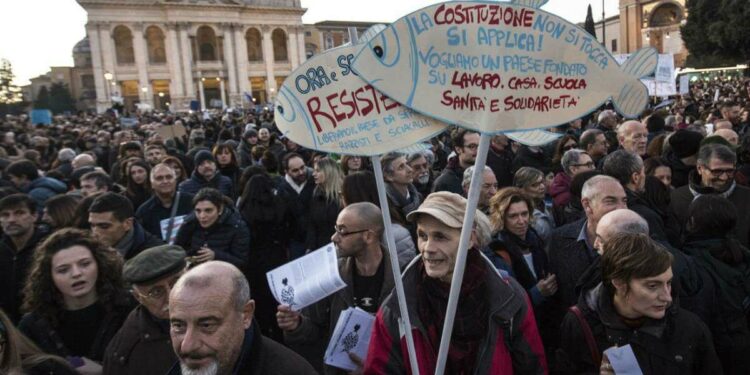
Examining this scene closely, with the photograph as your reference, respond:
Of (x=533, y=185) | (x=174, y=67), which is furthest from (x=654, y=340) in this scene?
(x=174, y=67)

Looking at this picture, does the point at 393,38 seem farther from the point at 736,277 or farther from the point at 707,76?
the point at 707,76

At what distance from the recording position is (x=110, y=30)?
2096 inches

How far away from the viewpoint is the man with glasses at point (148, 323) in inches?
94.6

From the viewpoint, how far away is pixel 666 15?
2376 inches

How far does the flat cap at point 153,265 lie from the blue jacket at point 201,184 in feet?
10.7

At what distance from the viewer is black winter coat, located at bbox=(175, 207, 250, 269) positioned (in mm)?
4270

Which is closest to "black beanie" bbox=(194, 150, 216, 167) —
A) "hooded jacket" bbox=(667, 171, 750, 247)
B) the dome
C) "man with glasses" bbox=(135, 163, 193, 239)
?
"man with glasses" bbox=(135, 163, 193, 239)

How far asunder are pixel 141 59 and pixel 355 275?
58915mm

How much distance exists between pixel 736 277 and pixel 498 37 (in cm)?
185

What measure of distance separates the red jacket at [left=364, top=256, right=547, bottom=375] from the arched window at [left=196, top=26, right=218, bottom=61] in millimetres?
64130

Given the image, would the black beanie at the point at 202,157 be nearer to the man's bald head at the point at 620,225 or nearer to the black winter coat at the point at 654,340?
the man's bald head at the point at 620,225

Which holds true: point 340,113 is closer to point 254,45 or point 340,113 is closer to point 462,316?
point 462,316

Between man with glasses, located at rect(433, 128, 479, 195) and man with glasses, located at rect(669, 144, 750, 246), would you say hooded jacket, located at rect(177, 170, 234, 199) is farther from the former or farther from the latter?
man with glasses, located at rect(669, 144, 750, 246)

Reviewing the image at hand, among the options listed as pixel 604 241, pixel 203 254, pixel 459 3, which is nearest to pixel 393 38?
pixel 459 3
